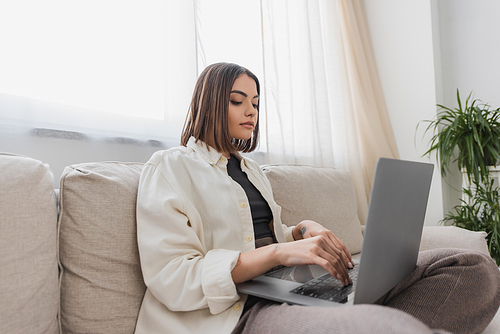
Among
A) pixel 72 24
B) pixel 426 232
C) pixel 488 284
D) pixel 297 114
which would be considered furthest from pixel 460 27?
pixel 72 24

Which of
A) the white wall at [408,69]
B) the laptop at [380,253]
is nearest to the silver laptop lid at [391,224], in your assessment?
the laptop at [380,253]

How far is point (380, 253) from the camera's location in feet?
2.07

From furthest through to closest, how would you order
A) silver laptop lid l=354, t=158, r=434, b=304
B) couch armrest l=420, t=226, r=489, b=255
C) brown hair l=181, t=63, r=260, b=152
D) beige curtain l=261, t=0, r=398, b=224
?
beige curtain l=261, t=0, r=398, b=224 → couch armrest l=420, t=226, r=489, b=255 → brown hair l=181, t=63, r=260, b=152 → silver laptop lid l=354, t=158, r=434, b=304

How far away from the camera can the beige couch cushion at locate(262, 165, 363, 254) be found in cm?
152

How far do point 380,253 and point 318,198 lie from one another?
101 cm

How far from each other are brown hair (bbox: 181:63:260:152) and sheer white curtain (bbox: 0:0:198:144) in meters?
0.32

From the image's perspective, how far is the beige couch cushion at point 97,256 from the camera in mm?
812

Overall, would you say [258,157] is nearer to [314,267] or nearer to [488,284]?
[314,267]

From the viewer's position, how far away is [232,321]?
77 cm

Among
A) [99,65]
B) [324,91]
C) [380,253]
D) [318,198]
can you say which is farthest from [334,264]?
[324,91]

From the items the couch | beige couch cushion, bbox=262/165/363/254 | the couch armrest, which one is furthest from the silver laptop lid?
the couch armrest

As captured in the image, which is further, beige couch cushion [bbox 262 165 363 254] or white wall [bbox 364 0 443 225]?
white wall [bbox 364 0 443 225]

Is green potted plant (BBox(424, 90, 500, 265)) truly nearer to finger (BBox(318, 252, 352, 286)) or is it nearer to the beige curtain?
the beige curtain

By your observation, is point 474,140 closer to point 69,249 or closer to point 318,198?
point 318,198
